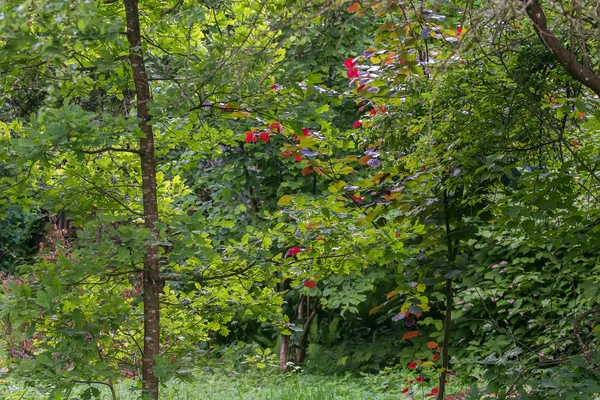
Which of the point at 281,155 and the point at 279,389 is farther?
the point at 279,389

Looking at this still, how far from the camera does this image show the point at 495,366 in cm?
299

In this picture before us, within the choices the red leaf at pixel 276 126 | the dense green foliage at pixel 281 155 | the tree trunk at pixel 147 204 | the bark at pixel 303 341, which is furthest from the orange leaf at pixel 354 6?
the bark at pixel 303 341

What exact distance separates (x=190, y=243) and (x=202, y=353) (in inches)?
35.9

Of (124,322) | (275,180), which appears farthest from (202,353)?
(275,180)

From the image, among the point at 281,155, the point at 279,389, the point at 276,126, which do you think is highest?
the point at 276,126

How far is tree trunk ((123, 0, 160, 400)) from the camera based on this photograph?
3082mm

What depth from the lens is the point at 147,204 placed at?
10.3ft

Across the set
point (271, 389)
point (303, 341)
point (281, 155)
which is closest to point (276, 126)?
point (281, 155)

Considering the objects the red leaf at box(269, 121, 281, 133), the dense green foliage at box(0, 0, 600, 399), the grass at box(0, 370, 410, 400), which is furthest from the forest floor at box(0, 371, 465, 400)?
the red leaf at box(269, 121, 281, 133)

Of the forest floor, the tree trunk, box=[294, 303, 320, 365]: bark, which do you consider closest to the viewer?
the tree trunk

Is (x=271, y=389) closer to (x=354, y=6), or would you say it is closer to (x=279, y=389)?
(x=279, y=389)

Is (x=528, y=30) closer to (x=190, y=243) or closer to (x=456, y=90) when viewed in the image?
(x=456, y=90)

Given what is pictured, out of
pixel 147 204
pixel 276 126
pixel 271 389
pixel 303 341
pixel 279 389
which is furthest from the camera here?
pixel 303 341

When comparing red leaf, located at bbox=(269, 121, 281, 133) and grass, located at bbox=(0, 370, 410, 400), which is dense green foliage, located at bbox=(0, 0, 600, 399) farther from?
grass, located at bbox=(0, 370, 410, 400)
